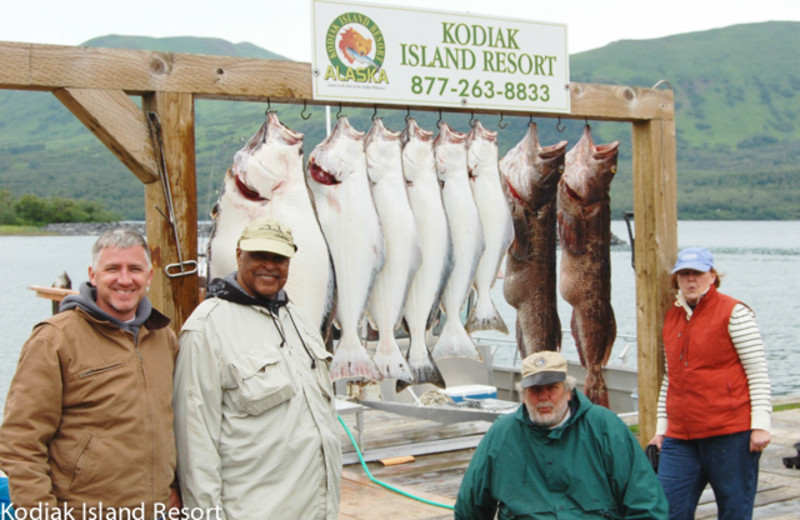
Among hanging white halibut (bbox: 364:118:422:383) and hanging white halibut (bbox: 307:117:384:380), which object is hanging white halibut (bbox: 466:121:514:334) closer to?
hanging white halibut (bbox: 364:118:422:383)

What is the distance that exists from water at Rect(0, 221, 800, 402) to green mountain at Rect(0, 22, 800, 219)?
8.79m

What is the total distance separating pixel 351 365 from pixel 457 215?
0.89 m

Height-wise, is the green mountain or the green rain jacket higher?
the green mountain

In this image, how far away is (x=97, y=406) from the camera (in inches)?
102

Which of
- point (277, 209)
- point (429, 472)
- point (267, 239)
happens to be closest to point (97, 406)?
point (267, 239)

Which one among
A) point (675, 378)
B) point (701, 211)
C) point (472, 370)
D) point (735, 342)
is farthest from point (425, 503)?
point (701, 211)

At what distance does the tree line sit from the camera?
2192 inches

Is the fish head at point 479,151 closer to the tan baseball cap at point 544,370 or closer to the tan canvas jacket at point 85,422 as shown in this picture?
the tan baseball cap at point 544,370

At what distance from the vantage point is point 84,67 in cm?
357

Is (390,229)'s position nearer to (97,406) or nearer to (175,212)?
(175,212)

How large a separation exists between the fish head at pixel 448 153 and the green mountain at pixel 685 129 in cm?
3571

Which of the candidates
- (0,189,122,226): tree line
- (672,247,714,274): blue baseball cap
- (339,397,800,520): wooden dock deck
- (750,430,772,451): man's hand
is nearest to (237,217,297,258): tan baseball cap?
(672,247,714,274): blue baseball cap

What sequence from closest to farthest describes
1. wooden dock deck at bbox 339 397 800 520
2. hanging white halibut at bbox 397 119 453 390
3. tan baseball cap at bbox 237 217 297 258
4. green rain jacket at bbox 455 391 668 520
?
tan baseball cap at bbox 237 217 297 258
green rain jacket at bbox 455 391 668 520
hanging white halibut at bbox 397 119 453 390
wooden dock deck at bbox 339 397 800 520

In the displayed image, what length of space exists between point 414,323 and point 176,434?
1654 mm
